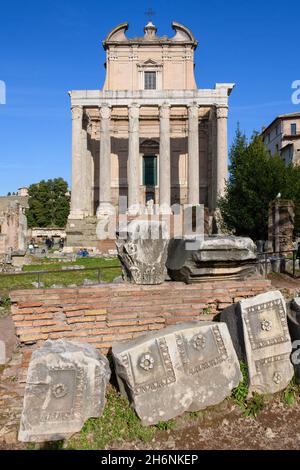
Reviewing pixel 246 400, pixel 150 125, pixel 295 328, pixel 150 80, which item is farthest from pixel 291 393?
pixel 150 80

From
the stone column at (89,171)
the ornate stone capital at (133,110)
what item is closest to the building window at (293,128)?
the ornate stone capital at (133,110)

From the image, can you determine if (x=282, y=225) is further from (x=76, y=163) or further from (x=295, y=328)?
(x=76, y=163)

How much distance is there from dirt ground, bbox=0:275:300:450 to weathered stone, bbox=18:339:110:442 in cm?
26

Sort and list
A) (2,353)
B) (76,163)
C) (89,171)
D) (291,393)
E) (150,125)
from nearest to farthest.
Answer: (291,393) → (2,353) → (76,163) → (89,171) → (150,125)

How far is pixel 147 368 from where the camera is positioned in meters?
3.89

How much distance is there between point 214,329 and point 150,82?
30597 mm

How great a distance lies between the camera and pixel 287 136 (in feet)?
137

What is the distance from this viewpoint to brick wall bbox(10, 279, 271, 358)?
184 inches

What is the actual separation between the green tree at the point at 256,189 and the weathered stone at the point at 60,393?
14649 mm

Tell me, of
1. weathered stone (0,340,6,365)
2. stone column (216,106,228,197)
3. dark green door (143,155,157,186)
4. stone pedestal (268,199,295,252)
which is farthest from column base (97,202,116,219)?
weathered stone (0,340,6,365)

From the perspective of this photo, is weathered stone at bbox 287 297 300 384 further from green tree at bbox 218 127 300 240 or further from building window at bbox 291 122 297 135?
building window at bbox 291 122 297 135

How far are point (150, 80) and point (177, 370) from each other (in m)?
31.1
